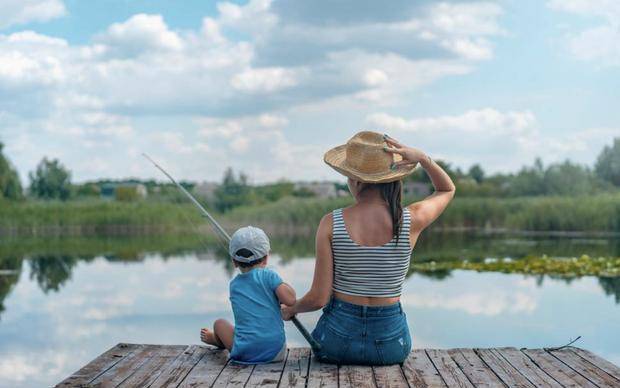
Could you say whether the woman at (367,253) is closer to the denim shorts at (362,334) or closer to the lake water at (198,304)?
the denim shorts at (362,334)

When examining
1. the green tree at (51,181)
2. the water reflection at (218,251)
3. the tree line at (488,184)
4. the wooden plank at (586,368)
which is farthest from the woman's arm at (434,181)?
the green tree at (51,181)

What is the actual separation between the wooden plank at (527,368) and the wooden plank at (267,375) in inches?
37.4

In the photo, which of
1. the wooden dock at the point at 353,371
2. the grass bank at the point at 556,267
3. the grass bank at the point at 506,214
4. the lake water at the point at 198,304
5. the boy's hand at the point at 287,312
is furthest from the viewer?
the grass bank at the point at 506,214

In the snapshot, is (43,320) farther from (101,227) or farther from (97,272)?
(101,227)

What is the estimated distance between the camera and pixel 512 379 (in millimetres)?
3111

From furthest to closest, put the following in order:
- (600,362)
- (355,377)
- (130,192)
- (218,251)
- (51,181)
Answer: (51,181), (130,192), (218,251), (600,362), (355,377)

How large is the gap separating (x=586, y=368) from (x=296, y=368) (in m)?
1.19

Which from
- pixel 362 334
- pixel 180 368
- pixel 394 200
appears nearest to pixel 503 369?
pixel 362 334

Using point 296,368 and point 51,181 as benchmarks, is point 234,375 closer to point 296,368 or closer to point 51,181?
point 296,368

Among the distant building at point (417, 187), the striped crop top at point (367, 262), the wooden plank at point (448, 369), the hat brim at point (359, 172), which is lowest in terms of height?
the wooden plank at point (448, 369)

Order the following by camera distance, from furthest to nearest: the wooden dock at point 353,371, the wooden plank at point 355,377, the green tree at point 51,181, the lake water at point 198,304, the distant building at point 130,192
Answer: the green tree at point 51,181 < the distant building at point 130,192 < the lake water at point 198,304 < the wooden dock at point 353,371 < the wooden plank at point 355,377

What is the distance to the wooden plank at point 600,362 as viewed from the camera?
10.7 feet

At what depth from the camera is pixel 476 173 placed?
27.5m

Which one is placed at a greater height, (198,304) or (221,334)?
(221,334)
